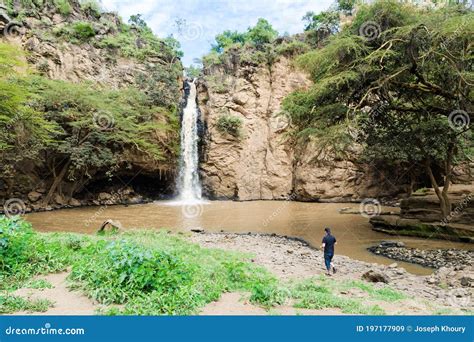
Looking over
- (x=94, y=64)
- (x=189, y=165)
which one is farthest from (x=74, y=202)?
(x=94, y=64)

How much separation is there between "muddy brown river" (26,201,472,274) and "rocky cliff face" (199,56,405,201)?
10.1ft

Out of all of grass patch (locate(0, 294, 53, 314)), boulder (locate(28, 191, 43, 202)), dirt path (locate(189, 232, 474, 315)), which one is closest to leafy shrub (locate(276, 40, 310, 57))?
boulder (locate(28, 191, 43, 202))

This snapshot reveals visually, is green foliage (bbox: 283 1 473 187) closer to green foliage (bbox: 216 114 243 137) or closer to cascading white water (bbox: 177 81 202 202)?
green foliage (bbox: 216 114 243 137)

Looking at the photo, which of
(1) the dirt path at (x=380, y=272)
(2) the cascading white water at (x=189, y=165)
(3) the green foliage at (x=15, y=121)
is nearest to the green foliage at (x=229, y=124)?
(2) the cascading white water at (x=189, y=165)

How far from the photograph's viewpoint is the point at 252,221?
18016 mm

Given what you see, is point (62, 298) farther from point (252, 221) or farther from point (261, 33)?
point (261, 33)

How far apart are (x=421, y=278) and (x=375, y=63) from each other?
26.0 ft

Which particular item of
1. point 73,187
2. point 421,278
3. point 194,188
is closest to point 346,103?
point 421,278

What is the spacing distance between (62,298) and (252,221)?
43.6 ft

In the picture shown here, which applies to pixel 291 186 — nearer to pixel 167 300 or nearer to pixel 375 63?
pixel 375 63

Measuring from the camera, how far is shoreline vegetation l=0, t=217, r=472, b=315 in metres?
4.89

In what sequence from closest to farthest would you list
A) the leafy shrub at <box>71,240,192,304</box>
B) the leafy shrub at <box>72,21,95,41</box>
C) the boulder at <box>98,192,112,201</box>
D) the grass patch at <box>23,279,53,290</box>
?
the leafy shrub at <box>71,240,192,304</box> → the grass patch at <box>23,279,53,290</box> → the boulder at <box>98,192,112,201</box> → the leafy shrub at <box>72,21,95,41</box>

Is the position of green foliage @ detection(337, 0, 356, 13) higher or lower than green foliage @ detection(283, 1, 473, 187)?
higher

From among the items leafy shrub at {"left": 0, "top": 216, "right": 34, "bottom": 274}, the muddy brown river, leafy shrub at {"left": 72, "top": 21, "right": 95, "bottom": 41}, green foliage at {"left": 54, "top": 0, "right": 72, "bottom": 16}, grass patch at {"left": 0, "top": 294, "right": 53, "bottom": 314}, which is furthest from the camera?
green foliage at {"left": 54, "top": 0, "right": 72, "bottom": 16}
